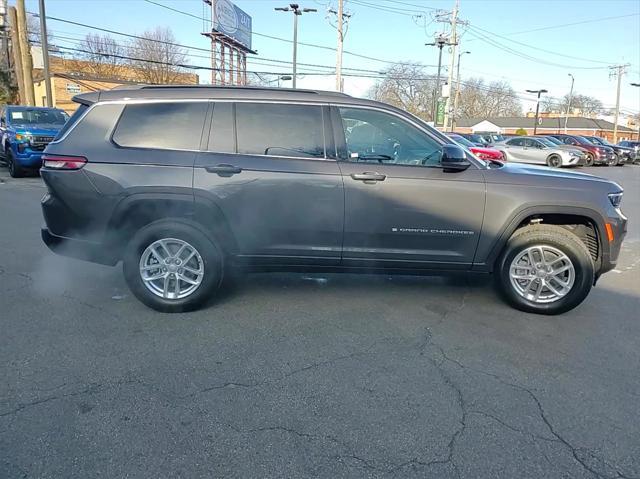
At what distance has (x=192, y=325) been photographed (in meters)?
3.95

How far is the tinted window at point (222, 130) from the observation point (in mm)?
4082

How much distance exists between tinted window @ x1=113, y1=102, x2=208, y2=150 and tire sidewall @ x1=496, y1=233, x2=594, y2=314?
298 centimetres

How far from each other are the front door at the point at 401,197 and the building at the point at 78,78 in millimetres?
43875

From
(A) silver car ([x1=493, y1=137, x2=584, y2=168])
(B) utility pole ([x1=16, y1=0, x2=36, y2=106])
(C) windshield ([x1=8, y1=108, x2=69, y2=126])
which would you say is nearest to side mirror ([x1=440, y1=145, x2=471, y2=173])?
(C) windshield ([x1=8, y1=108, x2=69, y2=126])

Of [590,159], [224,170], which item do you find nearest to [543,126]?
[590,159]

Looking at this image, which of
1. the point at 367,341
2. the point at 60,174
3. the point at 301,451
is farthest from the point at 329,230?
the point at 60,174

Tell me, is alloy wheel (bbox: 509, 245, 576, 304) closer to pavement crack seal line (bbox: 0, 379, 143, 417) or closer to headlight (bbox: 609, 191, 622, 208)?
headlight (bbox: 609, 191, 622, 208)

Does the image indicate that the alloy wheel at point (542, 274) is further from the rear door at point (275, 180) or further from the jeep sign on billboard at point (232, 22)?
the jeep sign on billboard at point (232, 22)

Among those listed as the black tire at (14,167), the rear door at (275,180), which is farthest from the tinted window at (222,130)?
the black tire at (14,167)

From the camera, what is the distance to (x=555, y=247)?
4195 mm

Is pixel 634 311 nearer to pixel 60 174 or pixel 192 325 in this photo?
pixel 192 325

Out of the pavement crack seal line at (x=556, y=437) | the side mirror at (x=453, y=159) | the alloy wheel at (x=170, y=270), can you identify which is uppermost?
the side mirror at (x=453, y=159)

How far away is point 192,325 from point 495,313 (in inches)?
108

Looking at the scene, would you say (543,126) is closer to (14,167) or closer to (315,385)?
(14,167)
